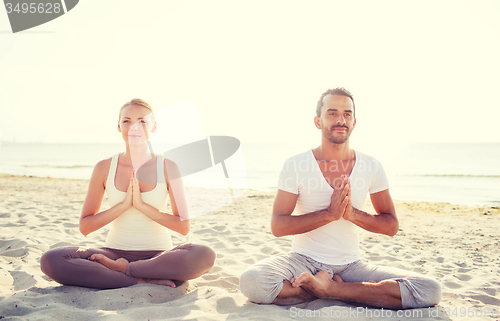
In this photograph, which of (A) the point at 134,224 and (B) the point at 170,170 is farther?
(B) the point at 170,170

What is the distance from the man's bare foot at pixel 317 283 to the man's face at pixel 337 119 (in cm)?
113

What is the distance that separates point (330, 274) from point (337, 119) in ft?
4.29

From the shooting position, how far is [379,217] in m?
2.90

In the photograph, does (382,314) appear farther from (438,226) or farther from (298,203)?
(438,226)

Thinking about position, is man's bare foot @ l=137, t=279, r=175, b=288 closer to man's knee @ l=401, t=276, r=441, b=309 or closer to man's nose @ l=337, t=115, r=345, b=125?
man's knee @ l=401, t=276, r=441, b=309

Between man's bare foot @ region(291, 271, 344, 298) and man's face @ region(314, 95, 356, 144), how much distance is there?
44.7 inches

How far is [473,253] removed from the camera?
4527 millimetres

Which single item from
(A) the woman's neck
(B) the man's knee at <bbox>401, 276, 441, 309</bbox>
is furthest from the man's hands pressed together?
(A) the woman's neck

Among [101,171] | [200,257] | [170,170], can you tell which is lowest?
[200,257]

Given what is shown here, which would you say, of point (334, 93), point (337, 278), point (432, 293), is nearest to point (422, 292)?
point (432, 293)

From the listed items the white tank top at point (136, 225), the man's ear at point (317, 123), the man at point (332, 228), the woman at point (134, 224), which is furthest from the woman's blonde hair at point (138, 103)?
the man's ear at point (317, 123)

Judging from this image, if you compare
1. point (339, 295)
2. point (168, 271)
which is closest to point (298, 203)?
point (339, 295)

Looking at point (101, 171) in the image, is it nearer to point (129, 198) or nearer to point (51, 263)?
point (129, 198)

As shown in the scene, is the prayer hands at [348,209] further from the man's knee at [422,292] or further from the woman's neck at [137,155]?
the woman's neck at [137,155]
